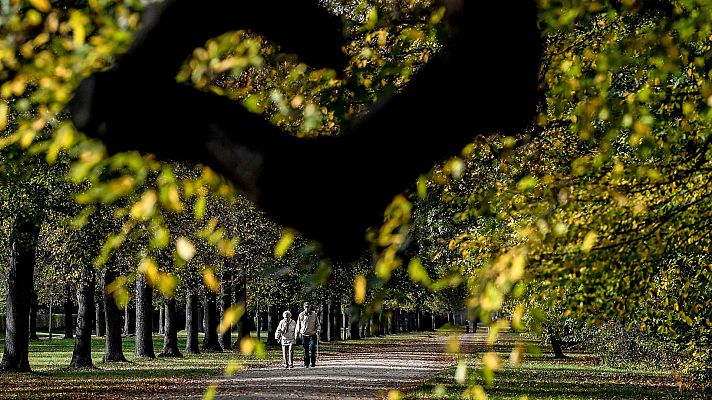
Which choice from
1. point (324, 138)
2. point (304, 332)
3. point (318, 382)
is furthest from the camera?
point (304, 332)

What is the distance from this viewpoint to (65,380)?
23203 millimetres

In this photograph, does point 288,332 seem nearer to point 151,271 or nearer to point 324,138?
point 151,271

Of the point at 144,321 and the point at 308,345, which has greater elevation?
the point at 144,321

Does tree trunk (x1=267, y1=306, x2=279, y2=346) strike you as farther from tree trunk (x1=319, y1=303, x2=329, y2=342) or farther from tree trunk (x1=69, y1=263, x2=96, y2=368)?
tree trunk (x1=69, y1=263, x2=96, y2=368)

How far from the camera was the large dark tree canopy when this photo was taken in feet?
11.4

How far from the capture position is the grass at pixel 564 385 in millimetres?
19672

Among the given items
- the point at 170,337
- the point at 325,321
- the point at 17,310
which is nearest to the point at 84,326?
the point at 17,310

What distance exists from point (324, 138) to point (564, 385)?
20.5m

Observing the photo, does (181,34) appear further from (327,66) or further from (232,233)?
(232,233)

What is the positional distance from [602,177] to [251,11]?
244 inches

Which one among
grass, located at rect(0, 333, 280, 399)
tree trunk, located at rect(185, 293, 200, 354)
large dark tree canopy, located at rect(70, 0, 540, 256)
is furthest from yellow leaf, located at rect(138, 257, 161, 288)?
tree trunk, located at rect(185, 293, 200, 354)

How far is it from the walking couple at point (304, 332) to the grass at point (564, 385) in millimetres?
4035

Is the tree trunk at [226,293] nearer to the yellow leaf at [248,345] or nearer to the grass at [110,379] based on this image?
the grass at [110,379]

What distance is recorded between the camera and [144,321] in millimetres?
34625
